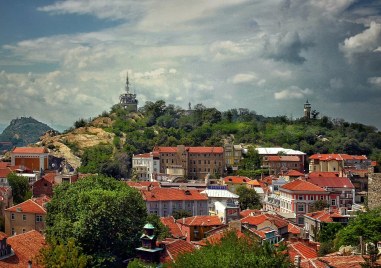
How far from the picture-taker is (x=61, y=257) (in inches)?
1009

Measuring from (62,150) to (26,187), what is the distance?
36.8 meters

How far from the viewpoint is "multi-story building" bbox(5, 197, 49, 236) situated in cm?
3819

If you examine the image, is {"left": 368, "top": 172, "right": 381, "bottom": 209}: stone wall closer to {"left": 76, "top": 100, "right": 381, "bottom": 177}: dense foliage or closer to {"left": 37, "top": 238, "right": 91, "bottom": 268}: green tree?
{"left": 37, "top": 238, "right": 91, "bottom": 268}: green tree

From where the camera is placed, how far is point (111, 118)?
353 ft

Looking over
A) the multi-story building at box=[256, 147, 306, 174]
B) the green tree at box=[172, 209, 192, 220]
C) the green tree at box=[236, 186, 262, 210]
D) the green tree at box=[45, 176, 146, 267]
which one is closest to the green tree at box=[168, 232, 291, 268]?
the green tree at box=[45, 176, 146, 267]

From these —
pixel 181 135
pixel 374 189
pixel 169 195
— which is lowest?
pixel 169 195

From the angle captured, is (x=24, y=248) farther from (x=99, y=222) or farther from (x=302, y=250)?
(x=302, y=250)

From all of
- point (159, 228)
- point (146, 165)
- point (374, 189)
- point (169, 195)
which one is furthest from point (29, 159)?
point (374, 189)

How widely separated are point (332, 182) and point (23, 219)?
3212cm

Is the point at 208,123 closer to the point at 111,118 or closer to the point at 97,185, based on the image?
the point at 111,118

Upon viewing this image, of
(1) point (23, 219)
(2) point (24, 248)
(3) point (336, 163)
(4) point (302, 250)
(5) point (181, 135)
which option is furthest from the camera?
(5) point (181, 135)

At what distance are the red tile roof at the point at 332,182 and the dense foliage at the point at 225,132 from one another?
757 inches

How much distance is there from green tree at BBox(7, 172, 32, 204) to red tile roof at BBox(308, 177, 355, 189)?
28.1 metres

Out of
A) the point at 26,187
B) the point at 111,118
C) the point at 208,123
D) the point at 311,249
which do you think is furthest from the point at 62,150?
the point at 311,249
